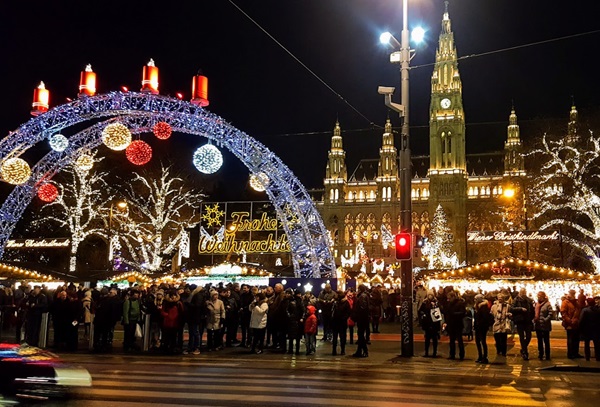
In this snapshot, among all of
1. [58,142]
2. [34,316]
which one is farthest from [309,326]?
[58,142]

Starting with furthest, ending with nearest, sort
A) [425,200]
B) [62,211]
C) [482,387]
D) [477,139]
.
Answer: [477,139], [425,200], [62,211], [482,387]

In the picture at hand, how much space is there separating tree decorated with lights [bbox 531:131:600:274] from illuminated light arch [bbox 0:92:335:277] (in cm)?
1615

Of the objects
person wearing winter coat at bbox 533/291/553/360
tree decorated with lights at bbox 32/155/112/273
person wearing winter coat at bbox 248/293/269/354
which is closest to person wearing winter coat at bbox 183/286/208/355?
person wearing winter coat at bbox 248/293/269/354

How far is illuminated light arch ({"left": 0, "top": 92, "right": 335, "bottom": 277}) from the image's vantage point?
25.2 m

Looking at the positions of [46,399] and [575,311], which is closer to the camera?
[46,399]

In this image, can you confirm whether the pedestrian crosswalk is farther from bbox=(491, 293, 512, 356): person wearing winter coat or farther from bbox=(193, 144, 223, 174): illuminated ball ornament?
bbox=(193, 144, 223, 174): illuminated ball ornament

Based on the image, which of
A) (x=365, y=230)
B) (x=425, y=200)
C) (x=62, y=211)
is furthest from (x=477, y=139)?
(x=62, y=211)

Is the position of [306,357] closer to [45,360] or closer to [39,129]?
[45,360]

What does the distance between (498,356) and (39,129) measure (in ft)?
65.5

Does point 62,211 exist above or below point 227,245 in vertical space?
above

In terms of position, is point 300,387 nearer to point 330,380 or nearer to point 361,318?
point 330,380

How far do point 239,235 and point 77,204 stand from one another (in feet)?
39.6

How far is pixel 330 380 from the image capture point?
432 inches

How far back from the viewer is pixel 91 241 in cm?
5147
